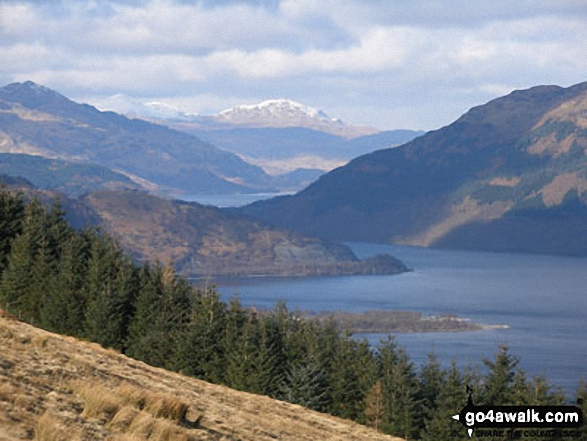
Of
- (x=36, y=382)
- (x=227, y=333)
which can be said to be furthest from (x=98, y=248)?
(x=36, y=382)

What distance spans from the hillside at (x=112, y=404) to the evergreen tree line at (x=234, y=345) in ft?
76.4

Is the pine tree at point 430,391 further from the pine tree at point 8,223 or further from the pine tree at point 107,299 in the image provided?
the pine tree at point 8,223

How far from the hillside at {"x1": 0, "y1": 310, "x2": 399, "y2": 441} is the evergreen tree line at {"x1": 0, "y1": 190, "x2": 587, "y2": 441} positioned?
23.3 metres

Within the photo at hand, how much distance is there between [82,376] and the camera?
30562 millimetres

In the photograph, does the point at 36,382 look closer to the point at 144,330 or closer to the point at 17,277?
the point at 144,330

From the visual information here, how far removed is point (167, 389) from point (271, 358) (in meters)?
34.5

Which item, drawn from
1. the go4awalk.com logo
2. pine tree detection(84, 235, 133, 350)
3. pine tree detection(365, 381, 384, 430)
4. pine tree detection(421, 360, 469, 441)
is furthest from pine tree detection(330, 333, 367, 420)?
the go4awalk.com logo

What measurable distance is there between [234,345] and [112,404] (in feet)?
155

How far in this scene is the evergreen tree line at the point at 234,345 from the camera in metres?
65.8

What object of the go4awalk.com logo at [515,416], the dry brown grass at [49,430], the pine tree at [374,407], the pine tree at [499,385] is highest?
the dry brown grass at [49,430]

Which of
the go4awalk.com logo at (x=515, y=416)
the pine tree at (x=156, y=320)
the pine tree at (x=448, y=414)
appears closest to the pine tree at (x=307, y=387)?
the pine tree at (x=448, y=414)

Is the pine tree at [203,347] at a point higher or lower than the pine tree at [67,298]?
lower

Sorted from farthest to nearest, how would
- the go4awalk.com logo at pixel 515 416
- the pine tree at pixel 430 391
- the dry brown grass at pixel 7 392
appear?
1. the pine tree at pixel 430 391
2. the go4awalk.com logo at pixel 515 416
3. the dry brown grass at pixel 7 392

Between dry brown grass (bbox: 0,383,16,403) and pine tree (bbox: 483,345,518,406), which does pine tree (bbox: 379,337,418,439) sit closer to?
pine tree (bbox: 483,345,518,406)
